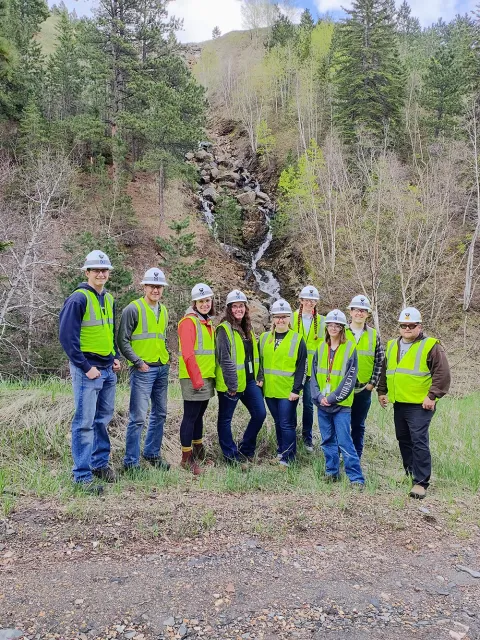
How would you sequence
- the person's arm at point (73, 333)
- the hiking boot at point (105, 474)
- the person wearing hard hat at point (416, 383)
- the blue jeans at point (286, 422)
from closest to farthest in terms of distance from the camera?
the person's arm at point (73, 333) → the hiking boot at point (105, 474) → the person wearing hard hat at point (416, 383) → the blue jeans at point (286, 422)

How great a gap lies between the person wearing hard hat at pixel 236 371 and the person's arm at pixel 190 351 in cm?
32

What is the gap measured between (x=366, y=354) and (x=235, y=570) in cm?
303

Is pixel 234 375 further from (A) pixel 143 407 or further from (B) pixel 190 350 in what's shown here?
(A) pixel 143 407

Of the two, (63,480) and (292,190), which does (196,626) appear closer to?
(63,480)

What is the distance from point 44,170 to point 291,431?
1795cm

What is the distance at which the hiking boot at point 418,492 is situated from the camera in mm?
4719

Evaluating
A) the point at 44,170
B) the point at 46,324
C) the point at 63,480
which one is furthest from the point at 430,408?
the point at 44,170

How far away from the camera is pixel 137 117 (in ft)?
74.3

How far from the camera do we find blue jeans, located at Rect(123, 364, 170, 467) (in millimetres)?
4895

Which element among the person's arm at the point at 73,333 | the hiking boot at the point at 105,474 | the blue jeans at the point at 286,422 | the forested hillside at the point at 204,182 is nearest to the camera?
the person's arm at the point at 73,333

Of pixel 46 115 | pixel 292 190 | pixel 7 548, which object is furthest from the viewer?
pixel 292 190

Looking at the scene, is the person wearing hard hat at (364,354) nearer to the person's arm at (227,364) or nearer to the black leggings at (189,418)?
the person's arm at (227,364)

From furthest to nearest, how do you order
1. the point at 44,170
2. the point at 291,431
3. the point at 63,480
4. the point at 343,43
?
1. the point at 343,43
2. the point at 44,170
3. the point at 291,431
4. the point at 63,480

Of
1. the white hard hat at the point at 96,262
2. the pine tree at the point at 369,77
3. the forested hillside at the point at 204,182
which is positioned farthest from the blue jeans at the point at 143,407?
the pine tree at the point at 369,77
